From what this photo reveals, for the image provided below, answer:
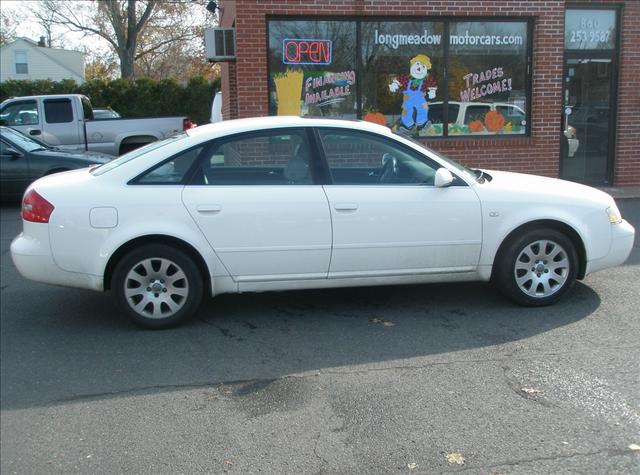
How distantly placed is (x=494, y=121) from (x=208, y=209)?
7996 mm

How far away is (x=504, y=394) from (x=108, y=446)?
2290mm

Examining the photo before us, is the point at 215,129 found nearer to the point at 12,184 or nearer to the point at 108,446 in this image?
the point at 108,446

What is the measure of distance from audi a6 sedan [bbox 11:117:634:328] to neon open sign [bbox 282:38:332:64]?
18.9 feet

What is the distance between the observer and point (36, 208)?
5059 mm

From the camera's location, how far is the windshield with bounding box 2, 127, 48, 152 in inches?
445

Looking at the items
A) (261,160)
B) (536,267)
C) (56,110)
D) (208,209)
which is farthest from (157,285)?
(56,110)

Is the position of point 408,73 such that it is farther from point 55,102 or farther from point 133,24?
point 133,24

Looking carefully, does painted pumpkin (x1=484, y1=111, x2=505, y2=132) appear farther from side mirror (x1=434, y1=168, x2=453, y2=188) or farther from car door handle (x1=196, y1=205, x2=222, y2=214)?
car door handle (x1=196, y1=205, x2=222, y2=214)

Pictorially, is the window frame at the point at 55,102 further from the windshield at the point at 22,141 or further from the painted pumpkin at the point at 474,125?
the painted pumpkin at the point at 474,125

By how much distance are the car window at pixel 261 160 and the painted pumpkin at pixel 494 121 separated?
23.6 feet

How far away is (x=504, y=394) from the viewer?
4043 mm

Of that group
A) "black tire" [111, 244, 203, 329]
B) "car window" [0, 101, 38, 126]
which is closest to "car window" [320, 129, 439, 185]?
"black tire" [111, 244, 203, 329]

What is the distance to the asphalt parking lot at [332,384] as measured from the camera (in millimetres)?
3408

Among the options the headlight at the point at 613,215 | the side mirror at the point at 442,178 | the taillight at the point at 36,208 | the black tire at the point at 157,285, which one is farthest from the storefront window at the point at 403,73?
the taillight at the point at 36,208
